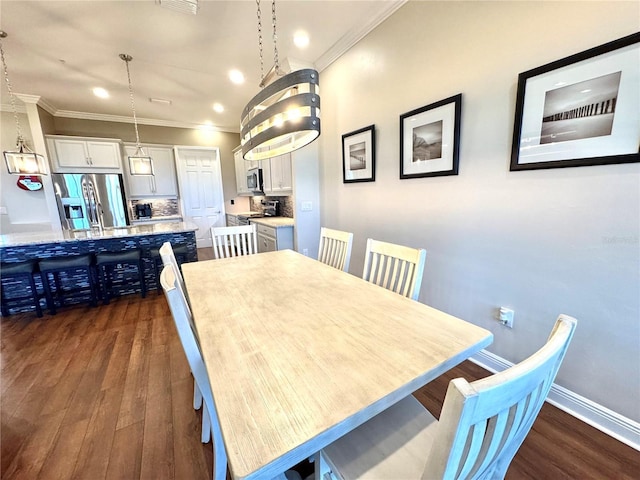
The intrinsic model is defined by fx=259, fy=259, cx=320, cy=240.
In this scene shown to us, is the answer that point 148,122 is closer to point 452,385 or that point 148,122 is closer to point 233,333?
point 233,333

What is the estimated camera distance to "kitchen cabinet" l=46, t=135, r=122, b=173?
4379mm

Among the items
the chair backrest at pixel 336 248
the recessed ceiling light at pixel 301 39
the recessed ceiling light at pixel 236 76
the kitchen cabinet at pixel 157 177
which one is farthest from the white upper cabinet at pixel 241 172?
the chair backrest at pixel 336 248

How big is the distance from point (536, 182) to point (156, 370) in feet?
9.22

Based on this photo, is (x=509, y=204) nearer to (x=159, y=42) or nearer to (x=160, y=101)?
(x=159, y=42)

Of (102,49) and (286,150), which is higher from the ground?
(102,49)

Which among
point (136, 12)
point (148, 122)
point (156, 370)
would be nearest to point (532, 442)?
point (156, 370)

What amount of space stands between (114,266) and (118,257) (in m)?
0.36

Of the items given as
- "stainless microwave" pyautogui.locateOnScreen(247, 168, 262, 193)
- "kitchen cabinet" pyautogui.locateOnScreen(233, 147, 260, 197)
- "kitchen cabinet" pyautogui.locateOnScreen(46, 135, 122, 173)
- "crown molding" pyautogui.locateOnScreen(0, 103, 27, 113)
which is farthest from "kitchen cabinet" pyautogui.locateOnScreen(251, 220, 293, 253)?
"crown molding" pyautogui.locateOnScreen(0, 103, 27, 113)

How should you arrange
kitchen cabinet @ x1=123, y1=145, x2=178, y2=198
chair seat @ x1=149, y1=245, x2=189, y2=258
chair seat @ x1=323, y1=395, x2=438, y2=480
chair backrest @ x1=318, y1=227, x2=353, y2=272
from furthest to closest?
kitchen cabinet @ x1=123, y1=145, x2=178, y2=198, chair seat @ x1=149, y1=245, x2=189, y2=258, chair backrest @ x1=318, y1=227, x2=353, y2=272, chair seat @ x1=323, y1=395, x2=438, y2=480

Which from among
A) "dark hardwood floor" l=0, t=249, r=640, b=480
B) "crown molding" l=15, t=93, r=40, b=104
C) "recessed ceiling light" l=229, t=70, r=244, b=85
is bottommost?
"dark hardwood floor" l=0, t=249, r=640, b=480

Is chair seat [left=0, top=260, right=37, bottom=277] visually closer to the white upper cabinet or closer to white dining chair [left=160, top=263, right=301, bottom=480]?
white dining chair [left=160, top=263, right=301, bottom=480]

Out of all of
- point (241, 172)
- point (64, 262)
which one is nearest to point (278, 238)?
point (64, 262)

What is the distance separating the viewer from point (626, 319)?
49.4 inches

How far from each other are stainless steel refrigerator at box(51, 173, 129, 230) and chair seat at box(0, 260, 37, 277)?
5.91ft
